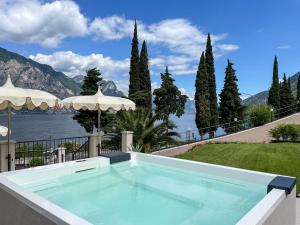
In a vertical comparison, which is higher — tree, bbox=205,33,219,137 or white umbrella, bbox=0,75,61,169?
tree, bbox=205,33,219,137

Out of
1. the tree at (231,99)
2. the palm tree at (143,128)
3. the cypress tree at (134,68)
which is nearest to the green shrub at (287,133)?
the palm tree at (143,128)

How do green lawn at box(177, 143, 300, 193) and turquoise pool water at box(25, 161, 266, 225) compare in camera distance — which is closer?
turquoise pool water at box(25, 161, 266, 225)

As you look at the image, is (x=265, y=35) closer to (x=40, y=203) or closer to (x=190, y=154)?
(x=190, y=154)

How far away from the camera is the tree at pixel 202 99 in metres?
22.9

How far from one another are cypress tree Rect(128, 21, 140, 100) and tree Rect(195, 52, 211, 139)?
195 inches

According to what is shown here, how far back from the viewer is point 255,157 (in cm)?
1059

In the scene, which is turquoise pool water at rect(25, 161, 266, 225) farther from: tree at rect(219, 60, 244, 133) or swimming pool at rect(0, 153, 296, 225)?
tree at rect(219, 60, 244, 133)

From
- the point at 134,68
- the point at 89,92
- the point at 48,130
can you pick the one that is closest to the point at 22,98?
the point at 89,92

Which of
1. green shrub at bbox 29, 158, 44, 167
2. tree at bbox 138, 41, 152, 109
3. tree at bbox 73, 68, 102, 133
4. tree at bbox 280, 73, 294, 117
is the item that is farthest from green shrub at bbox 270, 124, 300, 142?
tree at bbox 280, 73, 294, 117

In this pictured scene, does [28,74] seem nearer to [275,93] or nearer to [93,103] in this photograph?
[275,93]

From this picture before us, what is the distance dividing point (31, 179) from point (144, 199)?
233 centimetres

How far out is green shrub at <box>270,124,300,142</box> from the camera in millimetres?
15270

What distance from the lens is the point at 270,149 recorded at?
12000 mm

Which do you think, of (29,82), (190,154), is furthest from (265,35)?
(29,82)
